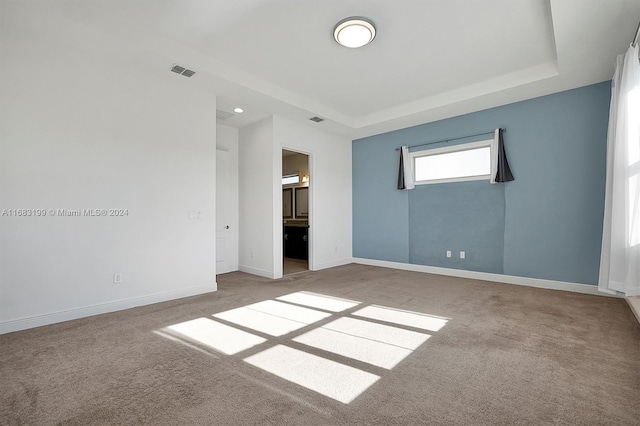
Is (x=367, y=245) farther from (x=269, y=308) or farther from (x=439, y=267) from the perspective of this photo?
(x=269, y=308)

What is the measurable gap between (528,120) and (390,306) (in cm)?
361

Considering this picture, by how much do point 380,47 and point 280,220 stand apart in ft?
9.91

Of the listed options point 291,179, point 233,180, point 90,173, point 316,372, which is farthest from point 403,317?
point 291,179

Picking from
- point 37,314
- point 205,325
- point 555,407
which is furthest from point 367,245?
point 37,314

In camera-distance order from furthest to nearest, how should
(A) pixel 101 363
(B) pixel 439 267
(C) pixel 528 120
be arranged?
1. (B) pixel 439 267
2. (C) pixel 528 120
3. (A) pixel 101 363

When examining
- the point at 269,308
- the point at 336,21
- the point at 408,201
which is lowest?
the point at 269,308

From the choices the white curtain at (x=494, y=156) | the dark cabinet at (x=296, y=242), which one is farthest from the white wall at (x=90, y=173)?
the white curtain at (x=494, y=156)

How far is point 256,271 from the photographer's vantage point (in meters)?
5.31

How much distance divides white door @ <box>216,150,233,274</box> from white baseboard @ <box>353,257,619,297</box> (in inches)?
118

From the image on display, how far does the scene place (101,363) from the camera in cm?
209

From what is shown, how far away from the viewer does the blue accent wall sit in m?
3.92

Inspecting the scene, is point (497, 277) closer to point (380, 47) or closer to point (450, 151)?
point (450, 151)

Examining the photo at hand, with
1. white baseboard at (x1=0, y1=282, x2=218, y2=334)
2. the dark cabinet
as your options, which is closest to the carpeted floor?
white baseboard at (x1=0, y1=282, x2=218, y2=334)

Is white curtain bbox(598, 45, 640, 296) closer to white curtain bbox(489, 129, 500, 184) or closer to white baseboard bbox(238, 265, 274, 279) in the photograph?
white curtain bbox(489, 129, 500, 184)
